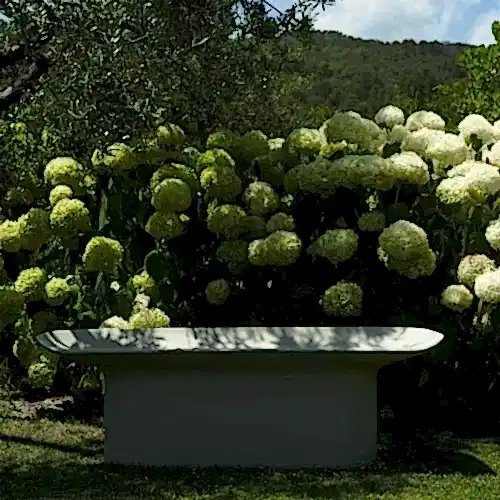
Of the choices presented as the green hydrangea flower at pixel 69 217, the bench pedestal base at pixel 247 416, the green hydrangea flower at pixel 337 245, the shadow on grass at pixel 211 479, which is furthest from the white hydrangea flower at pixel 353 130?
the shadow on grass at pixel 211 479

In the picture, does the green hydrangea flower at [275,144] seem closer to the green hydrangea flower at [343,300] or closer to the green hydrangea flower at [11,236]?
the green hydrangea flower at [343,300]

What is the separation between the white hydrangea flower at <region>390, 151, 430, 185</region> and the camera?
679 centimetres

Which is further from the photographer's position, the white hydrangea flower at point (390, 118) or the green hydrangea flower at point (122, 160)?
the white hydrangea flower at point (390, 118)

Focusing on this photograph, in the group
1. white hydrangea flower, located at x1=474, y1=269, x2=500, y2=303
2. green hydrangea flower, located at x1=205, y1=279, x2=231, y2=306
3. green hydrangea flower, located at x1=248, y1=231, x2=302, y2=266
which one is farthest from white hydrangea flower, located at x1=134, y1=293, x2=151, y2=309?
white hydrangea flower, located at x1=474, y1=269, x2=500, y2=303

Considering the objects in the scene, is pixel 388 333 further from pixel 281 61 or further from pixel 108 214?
pixel 108 214

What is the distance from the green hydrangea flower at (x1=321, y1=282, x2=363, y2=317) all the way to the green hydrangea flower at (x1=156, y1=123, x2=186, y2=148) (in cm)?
154

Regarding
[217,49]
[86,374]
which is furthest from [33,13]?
[86,374]

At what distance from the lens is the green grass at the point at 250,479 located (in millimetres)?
5039

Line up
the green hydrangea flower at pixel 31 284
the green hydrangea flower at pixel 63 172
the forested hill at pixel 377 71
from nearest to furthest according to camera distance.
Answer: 1. the green hydrangea flower at pixel 63 172
2. the green hydrangea flower at pixel 31 284
3. the forested hill at pixel 377 71

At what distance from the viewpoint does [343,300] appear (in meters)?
6.64

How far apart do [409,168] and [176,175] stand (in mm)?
1617

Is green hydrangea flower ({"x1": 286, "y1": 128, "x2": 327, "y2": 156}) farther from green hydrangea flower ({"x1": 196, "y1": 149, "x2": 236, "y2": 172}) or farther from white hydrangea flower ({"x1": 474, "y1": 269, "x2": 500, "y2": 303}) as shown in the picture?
white hydrangea flower ({"x1": 474, "y1": 269, "x2": 500, "y2": 303})

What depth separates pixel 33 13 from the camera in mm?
4531

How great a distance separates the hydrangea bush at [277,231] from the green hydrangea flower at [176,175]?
0.05ft
